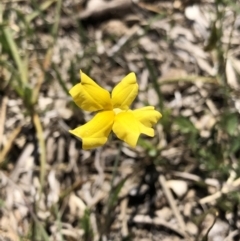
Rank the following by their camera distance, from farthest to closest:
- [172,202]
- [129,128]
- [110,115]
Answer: [172,202] < [110,115] < [129,128]

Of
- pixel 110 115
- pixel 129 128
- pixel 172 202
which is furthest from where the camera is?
pixel 172 202

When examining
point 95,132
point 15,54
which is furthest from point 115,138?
point 95,132

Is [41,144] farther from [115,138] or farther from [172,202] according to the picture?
[172,202]

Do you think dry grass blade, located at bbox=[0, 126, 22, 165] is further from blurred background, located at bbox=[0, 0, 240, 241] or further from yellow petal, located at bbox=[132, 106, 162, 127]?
yellow petal, located at bbox=[132, 106, 162, 127]

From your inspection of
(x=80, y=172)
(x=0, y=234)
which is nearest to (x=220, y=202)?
(x=80, y=172)

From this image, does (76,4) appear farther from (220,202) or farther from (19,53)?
(220,202)

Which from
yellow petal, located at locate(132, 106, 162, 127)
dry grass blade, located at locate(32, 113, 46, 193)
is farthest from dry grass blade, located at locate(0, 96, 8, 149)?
yellow petal, located at locate(132, 106, 162, 127)

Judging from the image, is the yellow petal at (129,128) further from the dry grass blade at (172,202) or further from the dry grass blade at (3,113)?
the dry grass blade at (3,113)
